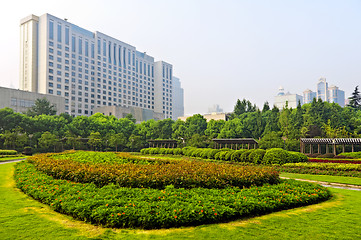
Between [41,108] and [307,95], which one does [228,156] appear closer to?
[41,108]

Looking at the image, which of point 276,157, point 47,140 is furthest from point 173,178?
point 47,140

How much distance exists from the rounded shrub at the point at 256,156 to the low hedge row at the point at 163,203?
10621 millimetres

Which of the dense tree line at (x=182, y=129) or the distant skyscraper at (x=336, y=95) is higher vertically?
the distant skyscraper at (x=336, y=95)

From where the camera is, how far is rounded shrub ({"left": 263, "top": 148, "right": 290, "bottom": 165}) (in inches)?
725

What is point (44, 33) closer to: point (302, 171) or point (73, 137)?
point (73, 137)

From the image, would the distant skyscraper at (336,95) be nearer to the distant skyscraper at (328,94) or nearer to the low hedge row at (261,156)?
the distant skyscraper at (328,94)

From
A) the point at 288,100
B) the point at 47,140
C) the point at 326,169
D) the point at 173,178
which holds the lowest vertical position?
the point at 326,169

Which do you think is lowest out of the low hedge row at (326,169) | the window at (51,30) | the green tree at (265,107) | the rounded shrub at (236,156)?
the low hedge row at (326,169)

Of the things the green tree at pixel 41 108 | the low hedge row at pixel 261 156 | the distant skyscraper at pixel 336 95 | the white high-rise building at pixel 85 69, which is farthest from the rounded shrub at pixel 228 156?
the distant skyscraper at pixel 336 95

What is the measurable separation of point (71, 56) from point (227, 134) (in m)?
58.1

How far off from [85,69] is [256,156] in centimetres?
7702

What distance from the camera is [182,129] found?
4834 cm

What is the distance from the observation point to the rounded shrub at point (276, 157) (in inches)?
725

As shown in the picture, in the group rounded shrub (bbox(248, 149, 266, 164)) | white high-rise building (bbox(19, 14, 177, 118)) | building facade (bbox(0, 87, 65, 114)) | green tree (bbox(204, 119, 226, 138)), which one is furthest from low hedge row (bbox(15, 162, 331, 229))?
white high-rise building (bbox(19, 14, 177, 118))
